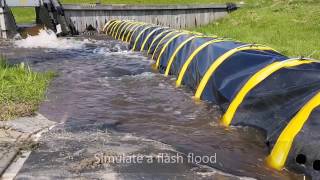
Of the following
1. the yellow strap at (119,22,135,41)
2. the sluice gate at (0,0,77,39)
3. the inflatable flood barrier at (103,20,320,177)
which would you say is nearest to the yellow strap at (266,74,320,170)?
the inflatable flood barrier at (103,20,320,177)

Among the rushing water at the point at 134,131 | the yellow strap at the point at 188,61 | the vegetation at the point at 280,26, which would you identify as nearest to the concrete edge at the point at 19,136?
the rushing water at the point at 134,131

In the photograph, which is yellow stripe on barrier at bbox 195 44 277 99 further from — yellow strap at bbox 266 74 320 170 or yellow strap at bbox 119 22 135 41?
yellow strap at bbox 119 22 135 41

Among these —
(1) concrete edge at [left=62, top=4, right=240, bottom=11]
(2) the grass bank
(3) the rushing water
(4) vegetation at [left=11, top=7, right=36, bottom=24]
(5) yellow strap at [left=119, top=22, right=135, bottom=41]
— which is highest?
(1) concrete edge at [left=62, top=4, right=240, bottom=11]

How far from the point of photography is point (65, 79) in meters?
11.4

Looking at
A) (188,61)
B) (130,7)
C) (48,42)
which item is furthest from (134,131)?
(130,7)

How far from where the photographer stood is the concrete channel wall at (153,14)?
28.6 m

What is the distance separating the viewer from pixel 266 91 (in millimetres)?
6469

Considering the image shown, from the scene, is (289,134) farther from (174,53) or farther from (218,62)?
(174,53)

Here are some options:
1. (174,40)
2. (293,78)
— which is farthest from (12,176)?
(174,40)

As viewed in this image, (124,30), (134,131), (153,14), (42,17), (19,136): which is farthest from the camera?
(153,14)

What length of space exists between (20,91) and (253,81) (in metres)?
4.48

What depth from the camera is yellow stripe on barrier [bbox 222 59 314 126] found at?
260 inches

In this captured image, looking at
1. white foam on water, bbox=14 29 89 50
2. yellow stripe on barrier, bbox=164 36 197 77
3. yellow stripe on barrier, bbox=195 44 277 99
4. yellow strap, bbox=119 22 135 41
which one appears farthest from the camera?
yellow strap, bbox=119 22 135 41

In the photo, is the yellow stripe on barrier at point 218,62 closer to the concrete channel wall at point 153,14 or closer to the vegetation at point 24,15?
the concrete channel wall at point 153,14
